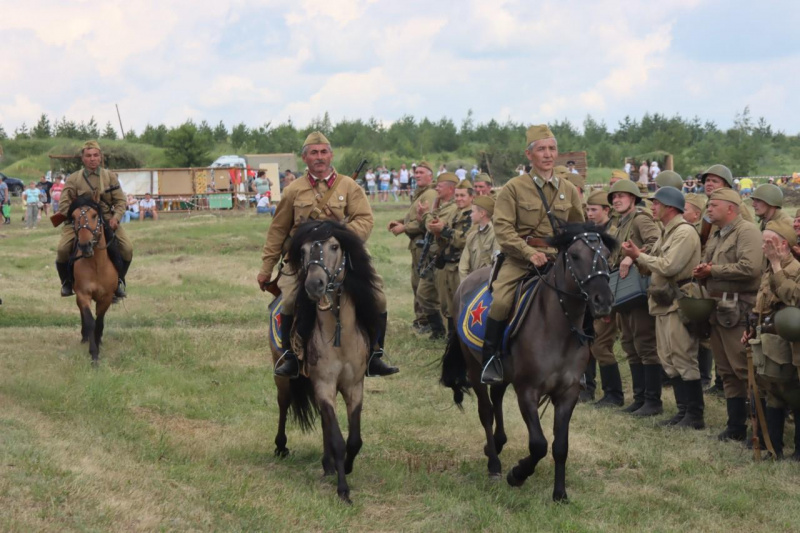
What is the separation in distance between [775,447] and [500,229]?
10.8ft

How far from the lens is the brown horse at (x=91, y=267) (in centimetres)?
1345

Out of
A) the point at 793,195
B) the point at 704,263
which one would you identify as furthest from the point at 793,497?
the point at 793,195

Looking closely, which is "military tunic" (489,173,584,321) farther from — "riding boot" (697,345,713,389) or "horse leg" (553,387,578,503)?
"riding boot" (697,345,713,389)

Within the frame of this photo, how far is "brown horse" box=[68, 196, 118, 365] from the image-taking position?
44.1ft

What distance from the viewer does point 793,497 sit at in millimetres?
7652

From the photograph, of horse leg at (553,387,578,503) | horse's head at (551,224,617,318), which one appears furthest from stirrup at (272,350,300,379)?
horse's head at (551,224,617,318)

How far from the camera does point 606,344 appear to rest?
11625 mm

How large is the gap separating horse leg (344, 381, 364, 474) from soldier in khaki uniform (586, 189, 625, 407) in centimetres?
443

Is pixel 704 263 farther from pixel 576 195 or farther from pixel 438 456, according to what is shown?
pixel 438 456

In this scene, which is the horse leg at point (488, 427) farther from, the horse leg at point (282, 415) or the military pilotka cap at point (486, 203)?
the military pilotka cap at point (486, 203)

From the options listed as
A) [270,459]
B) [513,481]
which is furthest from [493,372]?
[270,459]

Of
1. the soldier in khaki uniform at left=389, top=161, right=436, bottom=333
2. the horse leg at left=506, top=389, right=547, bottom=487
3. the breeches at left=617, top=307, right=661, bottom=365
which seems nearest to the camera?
the horse leg at left=506, top=389, right=547, bottom=487

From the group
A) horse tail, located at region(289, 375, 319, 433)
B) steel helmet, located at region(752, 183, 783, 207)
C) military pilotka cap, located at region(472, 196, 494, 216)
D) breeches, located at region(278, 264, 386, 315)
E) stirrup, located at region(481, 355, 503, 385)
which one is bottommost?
horse tail, located at region(289, 375, 319, 433)

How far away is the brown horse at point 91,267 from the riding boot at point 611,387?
22.3ft
